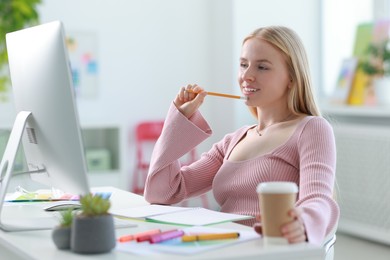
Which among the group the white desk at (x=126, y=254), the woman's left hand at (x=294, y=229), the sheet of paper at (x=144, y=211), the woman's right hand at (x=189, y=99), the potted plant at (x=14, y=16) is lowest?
the sheet of paper at (x=144, y=211)

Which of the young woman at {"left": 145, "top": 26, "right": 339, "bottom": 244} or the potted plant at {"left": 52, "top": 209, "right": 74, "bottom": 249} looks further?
the young woman at {"left": 145, "top": 26, "right": 339, "bottom": 244}

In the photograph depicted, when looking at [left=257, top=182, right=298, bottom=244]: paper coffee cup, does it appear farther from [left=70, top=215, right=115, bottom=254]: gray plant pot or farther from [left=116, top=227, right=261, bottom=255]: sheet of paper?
[left=70, top=215, right=115, bottom=254]: gray plant pot

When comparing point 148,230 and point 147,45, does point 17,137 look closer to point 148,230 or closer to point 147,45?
point 148,230

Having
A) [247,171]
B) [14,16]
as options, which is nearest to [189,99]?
[247,171]

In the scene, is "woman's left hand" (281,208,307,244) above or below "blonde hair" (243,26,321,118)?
below

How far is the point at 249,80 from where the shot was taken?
214cm

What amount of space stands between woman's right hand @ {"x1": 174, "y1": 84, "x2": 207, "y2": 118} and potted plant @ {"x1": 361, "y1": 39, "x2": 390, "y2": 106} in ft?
8.23

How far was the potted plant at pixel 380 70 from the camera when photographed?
4500mm

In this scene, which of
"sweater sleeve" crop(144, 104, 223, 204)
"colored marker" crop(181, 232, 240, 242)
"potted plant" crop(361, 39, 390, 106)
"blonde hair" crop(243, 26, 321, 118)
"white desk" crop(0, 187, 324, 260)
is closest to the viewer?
"white desk" crop(0, 187, 324, 260)

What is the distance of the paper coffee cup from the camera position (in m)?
1.53

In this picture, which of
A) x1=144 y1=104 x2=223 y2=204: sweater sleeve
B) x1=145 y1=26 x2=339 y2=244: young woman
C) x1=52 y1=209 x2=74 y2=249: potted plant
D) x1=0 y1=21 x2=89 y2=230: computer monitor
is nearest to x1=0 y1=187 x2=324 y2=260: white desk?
x1=52 y1=209 x2=74 y2=249: potted plant

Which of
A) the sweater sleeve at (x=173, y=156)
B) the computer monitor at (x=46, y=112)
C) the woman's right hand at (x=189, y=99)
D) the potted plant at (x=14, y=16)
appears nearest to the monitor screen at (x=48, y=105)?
the computer monitor at (x=46, y=112)

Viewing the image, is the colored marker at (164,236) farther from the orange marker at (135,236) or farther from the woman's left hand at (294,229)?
the woman's left hand at (294,229)

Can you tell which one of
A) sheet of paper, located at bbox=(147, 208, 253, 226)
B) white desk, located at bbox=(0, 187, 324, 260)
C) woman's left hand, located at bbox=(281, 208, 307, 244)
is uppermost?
woman's left hand, located at bbox=(281, 208, 307, 244)
